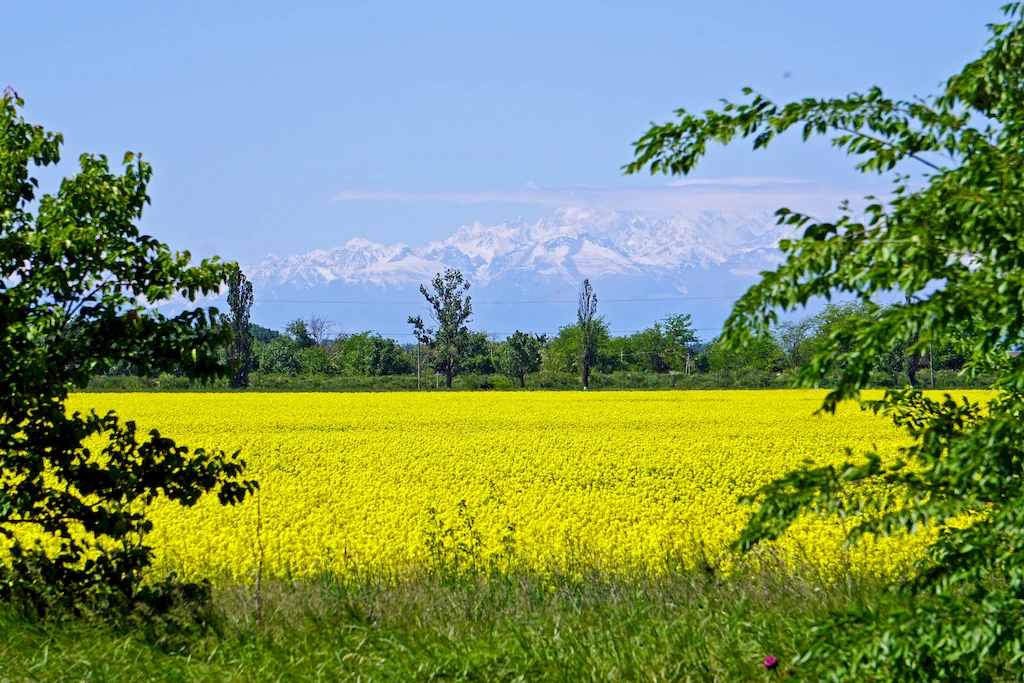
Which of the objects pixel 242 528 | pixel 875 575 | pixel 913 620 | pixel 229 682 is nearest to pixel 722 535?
pixel 875 575

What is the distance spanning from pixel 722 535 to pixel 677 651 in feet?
18.5

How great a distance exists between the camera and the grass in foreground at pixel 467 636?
607cm

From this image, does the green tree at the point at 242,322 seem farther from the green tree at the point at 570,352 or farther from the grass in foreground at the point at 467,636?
the grass in foreground at the point at 467,636

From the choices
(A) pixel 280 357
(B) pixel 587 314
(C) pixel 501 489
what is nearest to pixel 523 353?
(B) pixel 587 314

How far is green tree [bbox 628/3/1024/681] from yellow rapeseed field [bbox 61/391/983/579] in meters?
4.12

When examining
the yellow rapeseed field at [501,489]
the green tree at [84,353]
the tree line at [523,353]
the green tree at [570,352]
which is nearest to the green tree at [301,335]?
→ the tree line at [523,353]

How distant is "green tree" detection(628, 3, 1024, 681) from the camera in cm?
376

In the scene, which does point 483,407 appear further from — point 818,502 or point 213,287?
point 818,502

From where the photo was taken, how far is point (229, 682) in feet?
20.1

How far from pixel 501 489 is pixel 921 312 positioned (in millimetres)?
12523

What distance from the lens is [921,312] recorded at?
360cm

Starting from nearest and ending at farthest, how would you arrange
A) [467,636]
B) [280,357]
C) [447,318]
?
[467,636] < [447,318] < [280,357]

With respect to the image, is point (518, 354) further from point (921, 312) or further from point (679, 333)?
point (921, 312)

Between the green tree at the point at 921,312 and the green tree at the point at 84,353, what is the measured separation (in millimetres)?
4008
